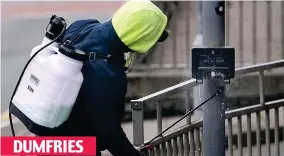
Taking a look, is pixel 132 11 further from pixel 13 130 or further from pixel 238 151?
pixel 238 151

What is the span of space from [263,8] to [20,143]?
1.64m

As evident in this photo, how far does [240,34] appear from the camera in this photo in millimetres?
4195

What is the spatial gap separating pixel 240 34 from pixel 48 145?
130cm

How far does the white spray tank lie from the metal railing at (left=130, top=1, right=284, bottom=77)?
832 millimetres

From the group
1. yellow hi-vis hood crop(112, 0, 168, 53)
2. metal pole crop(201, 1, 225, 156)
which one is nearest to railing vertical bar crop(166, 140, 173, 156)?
metal pole crop(201, 1, 225, 156)

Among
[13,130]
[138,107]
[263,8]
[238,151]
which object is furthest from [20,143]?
[263,8]

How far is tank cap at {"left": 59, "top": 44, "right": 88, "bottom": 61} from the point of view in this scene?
10.3ft

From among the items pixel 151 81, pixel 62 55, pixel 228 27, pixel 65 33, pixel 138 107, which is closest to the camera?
pixel 62 55

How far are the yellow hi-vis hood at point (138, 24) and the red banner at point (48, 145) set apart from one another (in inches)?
20.0

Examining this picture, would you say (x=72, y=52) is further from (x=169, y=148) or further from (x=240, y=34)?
(x=240, y=34)

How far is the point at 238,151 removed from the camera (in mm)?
4047

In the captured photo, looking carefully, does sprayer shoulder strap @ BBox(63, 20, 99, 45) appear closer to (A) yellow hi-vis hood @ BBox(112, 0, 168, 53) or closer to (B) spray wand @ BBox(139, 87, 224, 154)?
(A) yellow hi-vis hood @ BBox(112, 0, 168, 53)

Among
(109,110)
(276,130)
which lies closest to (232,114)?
(276,130)

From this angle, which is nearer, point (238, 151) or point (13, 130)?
point (13, 130)
